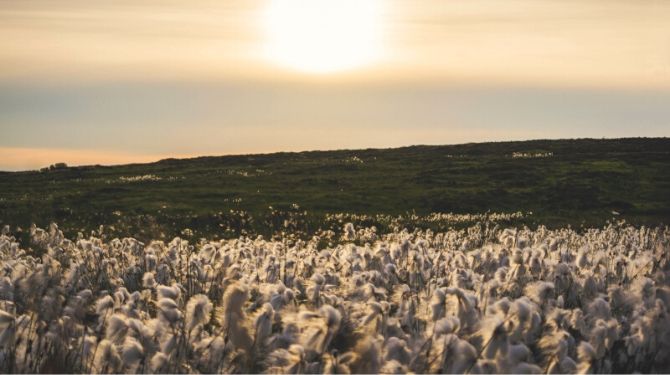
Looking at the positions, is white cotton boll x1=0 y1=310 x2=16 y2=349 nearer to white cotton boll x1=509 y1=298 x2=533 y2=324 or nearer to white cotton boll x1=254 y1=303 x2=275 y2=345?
white cotton boll x1=254 y1=303 x2=275 y2=345

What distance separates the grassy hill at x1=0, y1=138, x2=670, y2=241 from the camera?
1419 inches

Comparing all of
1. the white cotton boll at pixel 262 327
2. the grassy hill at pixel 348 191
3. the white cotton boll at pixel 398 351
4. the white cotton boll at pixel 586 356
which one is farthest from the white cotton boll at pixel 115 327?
Result: the grassy hill at pixel 348 191

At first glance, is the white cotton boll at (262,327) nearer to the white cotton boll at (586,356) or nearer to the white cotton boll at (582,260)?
the white cotton boll at (586,356)

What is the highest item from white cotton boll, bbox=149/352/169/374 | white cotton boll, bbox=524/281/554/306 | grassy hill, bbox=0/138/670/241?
white cotton boll, bbox=524/281/554/306

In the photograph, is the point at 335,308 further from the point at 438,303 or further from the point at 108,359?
the point at 108,359

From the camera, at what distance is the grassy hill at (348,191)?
3603 cm

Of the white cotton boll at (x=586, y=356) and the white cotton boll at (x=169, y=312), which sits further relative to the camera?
the white cotton boll at (x=169, y=312)

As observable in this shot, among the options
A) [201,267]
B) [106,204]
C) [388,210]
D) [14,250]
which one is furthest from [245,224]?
[201,267]

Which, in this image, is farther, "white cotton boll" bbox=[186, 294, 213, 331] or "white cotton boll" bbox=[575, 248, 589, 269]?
"white cotton boll" bbox=[575, 248, 589, 269]

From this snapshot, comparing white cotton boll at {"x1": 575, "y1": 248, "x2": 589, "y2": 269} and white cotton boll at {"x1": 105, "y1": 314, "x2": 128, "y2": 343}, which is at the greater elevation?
white cotton boll at {"x1": 105, "y1": 314, "x2": 128, "y2": 343}

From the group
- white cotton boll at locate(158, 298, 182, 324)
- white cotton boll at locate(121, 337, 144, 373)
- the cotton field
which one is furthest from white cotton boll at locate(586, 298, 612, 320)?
white cotton boll at locate(121, 337, 144, 373)

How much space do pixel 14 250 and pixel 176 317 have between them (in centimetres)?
913

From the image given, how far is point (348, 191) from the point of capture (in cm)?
5331

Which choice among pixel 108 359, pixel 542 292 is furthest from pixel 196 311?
pixel 542 292
